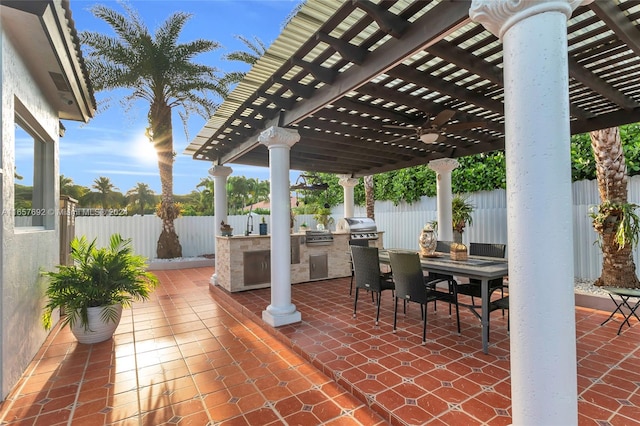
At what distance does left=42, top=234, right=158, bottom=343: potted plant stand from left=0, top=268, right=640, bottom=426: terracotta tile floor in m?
0.24

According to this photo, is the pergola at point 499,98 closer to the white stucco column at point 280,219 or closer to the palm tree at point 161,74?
the white stucco column at point 280,219

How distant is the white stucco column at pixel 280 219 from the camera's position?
4023 millimetres

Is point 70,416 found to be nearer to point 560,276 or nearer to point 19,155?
point 19,155

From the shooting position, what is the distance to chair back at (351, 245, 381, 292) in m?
3.93

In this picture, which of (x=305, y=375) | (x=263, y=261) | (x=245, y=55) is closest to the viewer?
(x=305, y=375)

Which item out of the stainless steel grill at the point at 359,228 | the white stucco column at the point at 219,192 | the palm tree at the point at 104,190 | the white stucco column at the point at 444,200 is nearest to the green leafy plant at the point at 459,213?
the white stucco column at the point at 444,200

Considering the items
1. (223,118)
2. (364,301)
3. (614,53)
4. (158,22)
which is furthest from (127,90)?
(614,53)

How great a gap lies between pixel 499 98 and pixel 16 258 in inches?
207

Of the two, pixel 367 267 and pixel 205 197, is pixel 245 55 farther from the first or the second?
pixel 205 197

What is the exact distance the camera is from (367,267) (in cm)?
406

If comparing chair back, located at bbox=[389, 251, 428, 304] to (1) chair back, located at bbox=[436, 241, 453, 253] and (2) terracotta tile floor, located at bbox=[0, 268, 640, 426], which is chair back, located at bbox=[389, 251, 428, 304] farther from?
(1) chair back, located at bbox=[436, 241, 453, 253]

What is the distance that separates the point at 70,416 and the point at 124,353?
44.2 inches

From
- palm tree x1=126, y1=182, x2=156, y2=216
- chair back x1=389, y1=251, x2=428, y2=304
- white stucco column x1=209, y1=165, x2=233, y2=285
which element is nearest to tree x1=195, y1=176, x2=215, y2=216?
palm tree x1=126, y1=182, x2=156, y2=216

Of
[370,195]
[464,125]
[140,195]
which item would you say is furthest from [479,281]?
[140,195]
